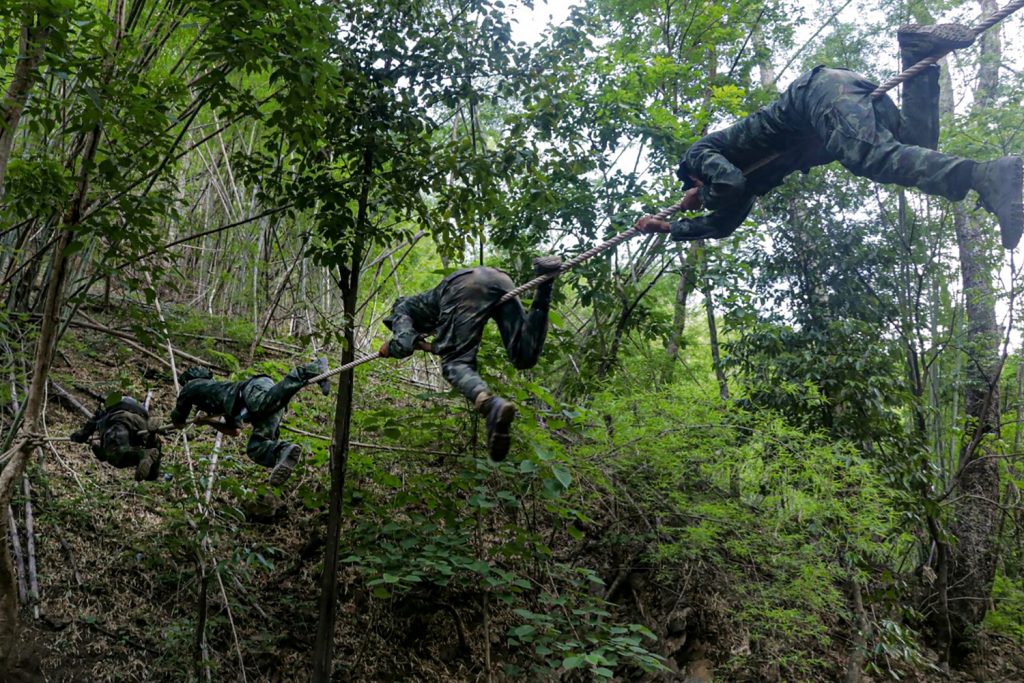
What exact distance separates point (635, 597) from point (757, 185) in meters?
3.58

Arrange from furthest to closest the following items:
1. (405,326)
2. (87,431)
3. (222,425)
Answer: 1. (87,431)
2. (222,425)
3. (405,326)

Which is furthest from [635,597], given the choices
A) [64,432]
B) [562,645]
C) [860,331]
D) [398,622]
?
[64,432]

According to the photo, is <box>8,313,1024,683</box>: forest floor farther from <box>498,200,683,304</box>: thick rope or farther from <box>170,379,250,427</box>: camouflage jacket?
<box>498,200,683,304</box>: thick rope

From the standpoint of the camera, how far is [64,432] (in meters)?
4.78

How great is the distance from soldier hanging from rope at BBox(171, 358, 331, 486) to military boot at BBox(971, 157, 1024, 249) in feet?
8.13

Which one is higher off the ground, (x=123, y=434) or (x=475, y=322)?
(x=475, y=322)

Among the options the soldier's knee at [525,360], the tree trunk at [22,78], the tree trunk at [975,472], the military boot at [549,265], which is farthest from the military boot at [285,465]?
the tree trunk at [975,472]

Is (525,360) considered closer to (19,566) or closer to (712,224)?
(712,224)

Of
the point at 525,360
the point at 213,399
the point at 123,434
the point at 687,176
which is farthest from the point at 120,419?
the point at 687,176

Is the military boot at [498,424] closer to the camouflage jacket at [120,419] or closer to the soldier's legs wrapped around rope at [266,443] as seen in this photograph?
the soldier's legs wrapped around rope at [266,443]

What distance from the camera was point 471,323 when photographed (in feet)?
9.78

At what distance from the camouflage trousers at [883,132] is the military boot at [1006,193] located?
67 mm

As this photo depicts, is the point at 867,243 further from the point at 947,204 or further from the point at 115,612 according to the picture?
the point at 115,612

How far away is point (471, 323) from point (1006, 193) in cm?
179
